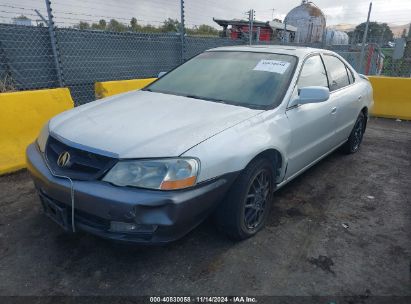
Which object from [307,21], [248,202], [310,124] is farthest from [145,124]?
[307,21]

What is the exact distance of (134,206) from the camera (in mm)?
2014

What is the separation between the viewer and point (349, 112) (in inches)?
170

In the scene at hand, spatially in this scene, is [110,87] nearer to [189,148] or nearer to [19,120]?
[19,120]

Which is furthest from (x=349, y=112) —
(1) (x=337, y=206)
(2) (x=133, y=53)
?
(2) (x=133, y=53)

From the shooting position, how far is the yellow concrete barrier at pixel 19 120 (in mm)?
3980

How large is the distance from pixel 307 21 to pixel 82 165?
82.1 ft

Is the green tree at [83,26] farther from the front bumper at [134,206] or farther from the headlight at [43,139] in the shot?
the front bumper at [134,206]

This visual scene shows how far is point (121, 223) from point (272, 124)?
1.48 metres

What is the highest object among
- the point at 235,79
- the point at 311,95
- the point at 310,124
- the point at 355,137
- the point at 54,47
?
the point at 54,47

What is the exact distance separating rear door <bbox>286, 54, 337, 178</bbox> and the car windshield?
214 millimetres

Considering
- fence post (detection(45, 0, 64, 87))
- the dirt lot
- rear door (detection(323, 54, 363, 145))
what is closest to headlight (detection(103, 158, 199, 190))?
the dirt lot

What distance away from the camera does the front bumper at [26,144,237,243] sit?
204 centimetres

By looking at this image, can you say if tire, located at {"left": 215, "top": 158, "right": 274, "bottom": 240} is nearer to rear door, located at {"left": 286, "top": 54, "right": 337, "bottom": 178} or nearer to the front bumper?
the front bumper

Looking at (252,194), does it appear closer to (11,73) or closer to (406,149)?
(406,149)
